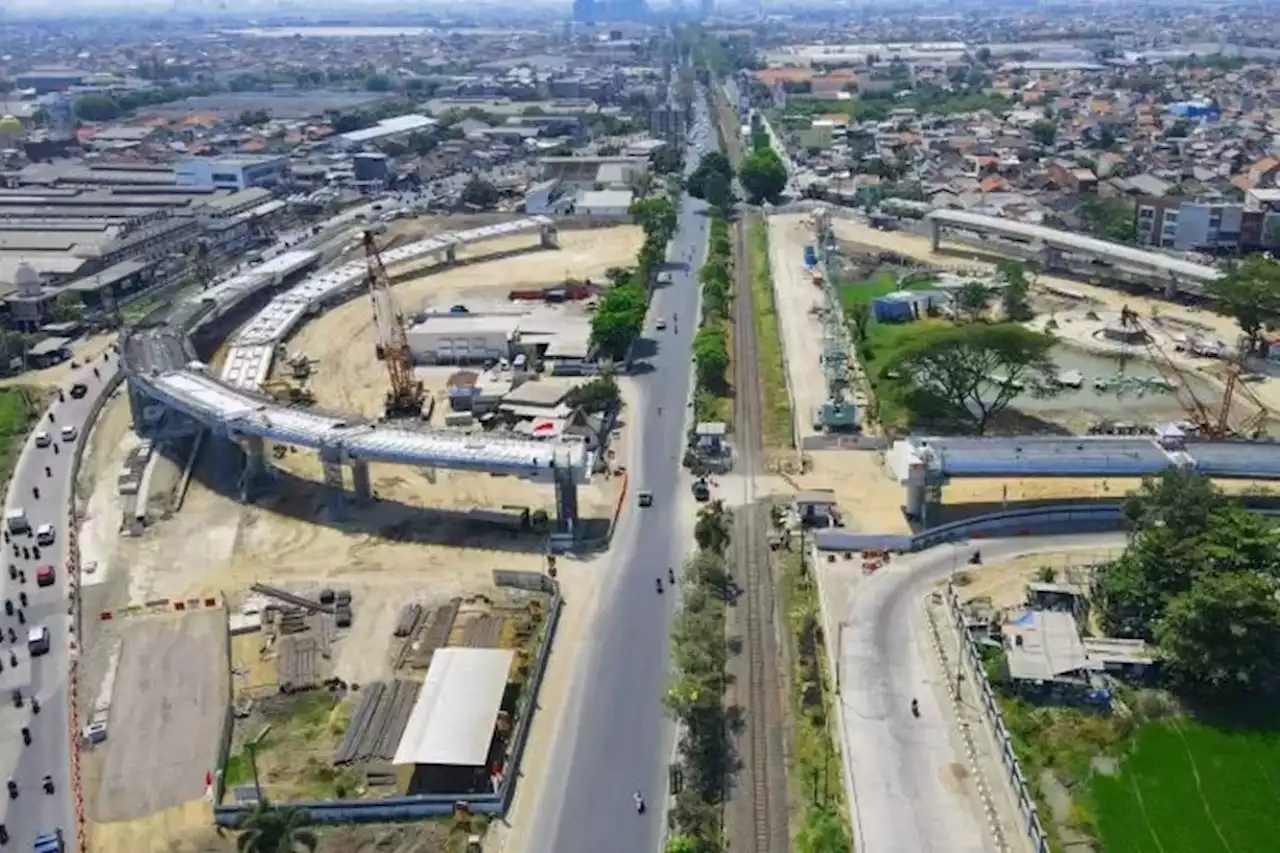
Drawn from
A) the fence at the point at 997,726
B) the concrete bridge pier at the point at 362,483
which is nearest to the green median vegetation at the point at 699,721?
the fence at the point at 997,726

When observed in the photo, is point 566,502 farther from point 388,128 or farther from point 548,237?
Answer: point 388,128

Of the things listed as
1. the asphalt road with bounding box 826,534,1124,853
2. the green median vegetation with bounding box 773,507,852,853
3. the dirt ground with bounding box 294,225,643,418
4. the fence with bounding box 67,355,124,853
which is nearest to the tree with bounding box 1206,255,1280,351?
the asphalt road with bounding box 826,534,1124,853

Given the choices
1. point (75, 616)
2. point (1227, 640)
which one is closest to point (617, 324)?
point (75, 616)

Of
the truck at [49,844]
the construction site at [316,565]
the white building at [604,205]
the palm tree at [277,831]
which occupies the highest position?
the palm tree at [277,831]

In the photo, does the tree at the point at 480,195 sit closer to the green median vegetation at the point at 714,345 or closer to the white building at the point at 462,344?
the green median vegetation at the point at 714,345

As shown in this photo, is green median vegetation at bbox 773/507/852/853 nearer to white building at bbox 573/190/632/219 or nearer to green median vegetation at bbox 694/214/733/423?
green median vegetation at bbox 694/214/733/423

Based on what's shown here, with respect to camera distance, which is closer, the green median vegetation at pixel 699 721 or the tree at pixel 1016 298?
the green median vegetation at pixel 699 721

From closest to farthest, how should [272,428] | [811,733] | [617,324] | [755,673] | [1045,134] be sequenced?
[811,733] < [755,673] < [272,428] < [617,324] < [1045,134]
